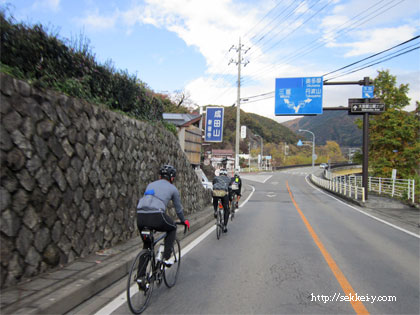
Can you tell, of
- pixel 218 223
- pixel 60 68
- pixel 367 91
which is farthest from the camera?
pixel 367 91

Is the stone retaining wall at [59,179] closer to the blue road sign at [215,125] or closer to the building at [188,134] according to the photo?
the building at [188,134]

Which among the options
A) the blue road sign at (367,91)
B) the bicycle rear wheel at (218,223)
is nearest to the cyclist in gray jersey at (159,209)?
the bicycle rear wheel at (218,223)

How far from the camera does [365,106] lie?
19.2m

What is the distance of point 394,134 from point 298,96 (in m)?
17.4

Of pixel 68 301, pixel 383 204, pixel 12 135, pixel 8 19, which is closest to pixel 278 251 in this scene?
pixel 68 301

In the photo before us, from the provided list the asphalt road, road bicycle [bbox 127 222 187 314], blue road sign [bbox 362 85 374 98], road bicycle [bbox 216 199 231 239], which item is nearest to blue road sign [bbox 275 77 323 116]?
blue road sign [bbox 362 85 374 98]

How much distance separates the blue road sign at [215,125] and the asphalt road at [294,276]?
1664cm

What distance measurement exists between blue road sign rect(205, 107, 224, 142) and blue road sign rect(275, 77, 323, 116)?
5.63m

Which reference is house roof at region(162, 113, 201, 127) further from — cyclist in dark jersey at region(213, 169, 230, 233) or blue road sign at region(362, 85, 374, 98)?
cyclist in dark jersey at region(213, 169, 230, 233)

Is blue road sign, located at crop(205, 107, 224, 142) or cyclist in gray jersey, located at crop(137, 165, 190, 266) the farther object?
blue road sign, located at crop(205, 107, 224, 142)

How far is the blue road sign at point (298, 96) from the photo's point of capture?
19.6 metres

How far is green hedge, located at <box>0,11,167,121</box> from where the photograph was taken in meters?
→ 4.58

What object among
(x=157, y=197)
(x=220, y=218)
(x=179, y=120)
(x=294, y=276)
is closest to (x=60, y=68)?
(x=157, y=197)

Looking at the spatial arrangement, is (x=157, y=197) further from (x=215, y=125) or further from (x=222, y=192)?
(x=215, y=125)
